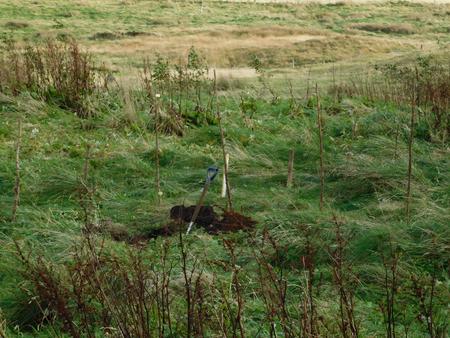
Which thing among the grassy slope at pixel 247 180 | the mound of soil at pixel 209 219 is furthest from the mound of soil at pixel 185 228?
the grassy slope at pixel 247 180

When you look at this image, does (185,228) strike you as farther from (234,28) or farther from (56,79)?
(234,28)

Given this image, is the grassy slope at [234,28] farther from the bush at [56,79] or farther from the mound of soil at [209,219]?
the mound of soil at [209,219]

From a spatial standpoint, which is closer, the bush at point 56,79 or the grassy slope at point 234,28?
the bush at point 56,79

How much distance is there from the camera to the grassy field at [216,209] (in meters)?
3.74

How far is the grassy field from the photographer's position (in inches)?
147

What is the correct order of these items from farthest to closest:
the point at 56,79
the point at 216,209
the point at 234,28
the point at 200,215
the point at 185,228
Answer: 1. the point at 234,28
2. the point at 56,79
3. the point at 216,209
4. the point at 200,215
5. the point at 185,228

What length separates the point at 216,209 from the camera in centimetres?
664

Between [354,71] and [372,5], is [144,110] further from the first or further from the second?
[372,5]

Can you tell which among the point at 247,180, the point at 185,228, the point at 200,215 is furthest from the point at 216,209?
the point at 247,180

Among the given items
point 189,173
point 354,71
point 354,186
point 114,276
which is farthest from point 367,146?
point 354,71

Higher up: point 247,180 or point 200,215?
point 200,215

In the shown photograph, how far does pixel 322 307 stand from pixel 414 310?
608 millimetres

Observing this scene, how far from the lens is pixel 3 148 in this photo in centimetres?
851

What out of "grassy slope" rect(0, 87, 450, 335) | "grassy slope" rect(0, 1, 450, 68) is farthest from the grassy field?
"grassy slope" rect(0, 1, 450, 68)
